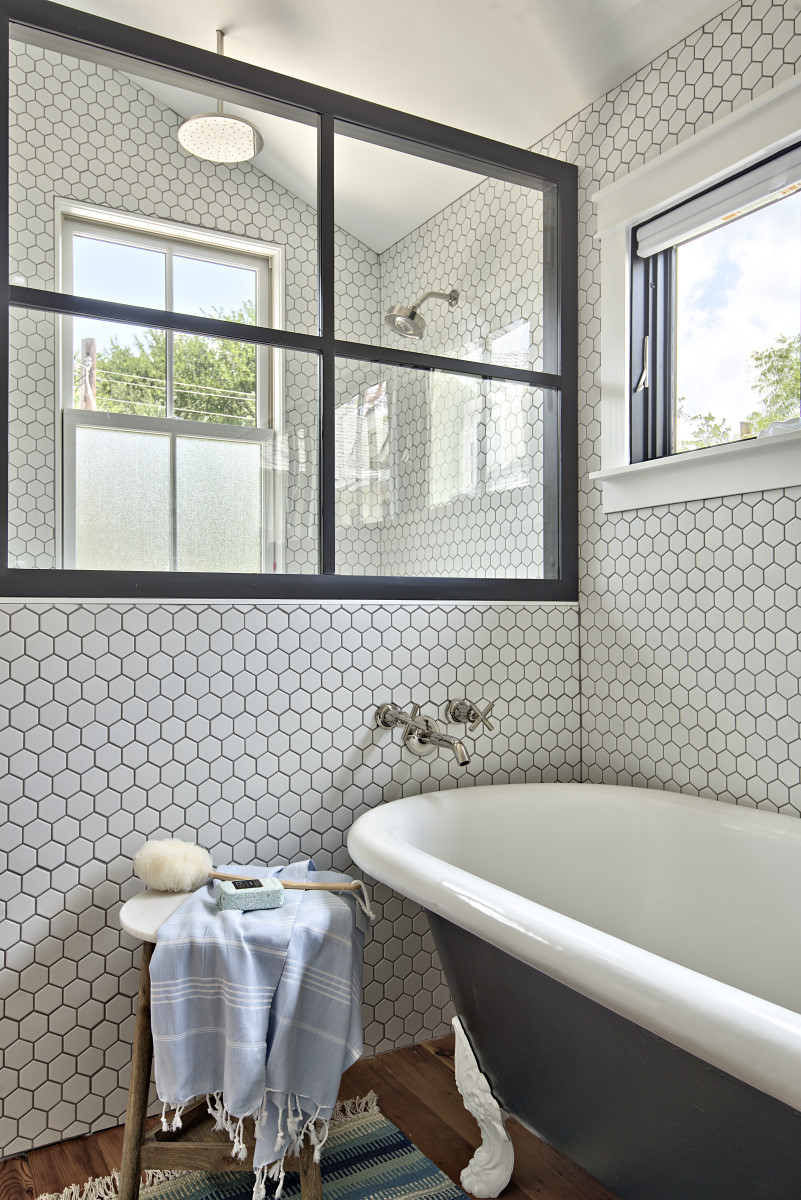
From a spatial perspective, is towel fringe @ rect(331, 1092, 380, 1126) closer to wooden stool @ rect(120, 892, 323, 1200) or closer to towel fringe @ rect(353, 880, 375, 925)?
wooden stool @ rect(120, 892, 323, 1200)

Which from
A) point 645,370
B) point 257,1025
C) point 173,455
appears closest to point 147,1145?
point 257,1025

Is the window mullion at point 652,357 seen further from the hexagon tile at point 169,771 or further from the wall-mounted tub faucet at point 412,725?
the wall-mounted tub faucet at point 412,725

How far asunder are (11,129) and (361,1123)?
2.40 m

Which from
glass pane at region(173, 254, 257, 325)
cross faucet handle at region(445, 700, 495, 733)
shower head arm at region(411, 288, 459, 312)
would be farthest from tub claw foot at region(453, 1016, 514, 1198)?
shower head arm at region(411, 288, 459, 312)

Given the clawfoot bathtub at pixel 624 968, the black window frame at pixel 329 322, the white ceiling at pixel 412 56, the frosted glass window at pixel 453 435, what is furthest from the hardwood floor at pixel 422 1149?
the white ceiling at pixel 412 56

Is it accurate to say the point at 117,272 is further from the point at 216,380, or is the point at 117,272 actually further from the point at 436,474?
the point at 436,474

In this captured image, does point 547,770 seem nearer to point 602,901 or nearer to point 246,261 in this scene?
point 602,901

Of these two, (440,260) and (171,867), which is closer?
(171,867)

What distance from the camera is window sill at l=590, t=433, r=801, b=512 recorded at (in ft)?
6.07

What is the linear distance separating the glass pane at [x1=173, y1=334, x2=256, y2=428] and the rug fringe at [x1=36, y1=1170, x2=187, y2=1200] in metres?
1.59

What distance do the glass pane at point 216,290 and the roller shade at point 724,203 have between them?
1101mm

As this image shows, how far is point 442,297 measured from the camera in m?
2.27

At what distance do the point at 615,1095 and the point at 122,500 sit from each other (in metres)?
1.49

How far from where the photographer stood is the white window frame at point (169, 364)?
5.85 feet
